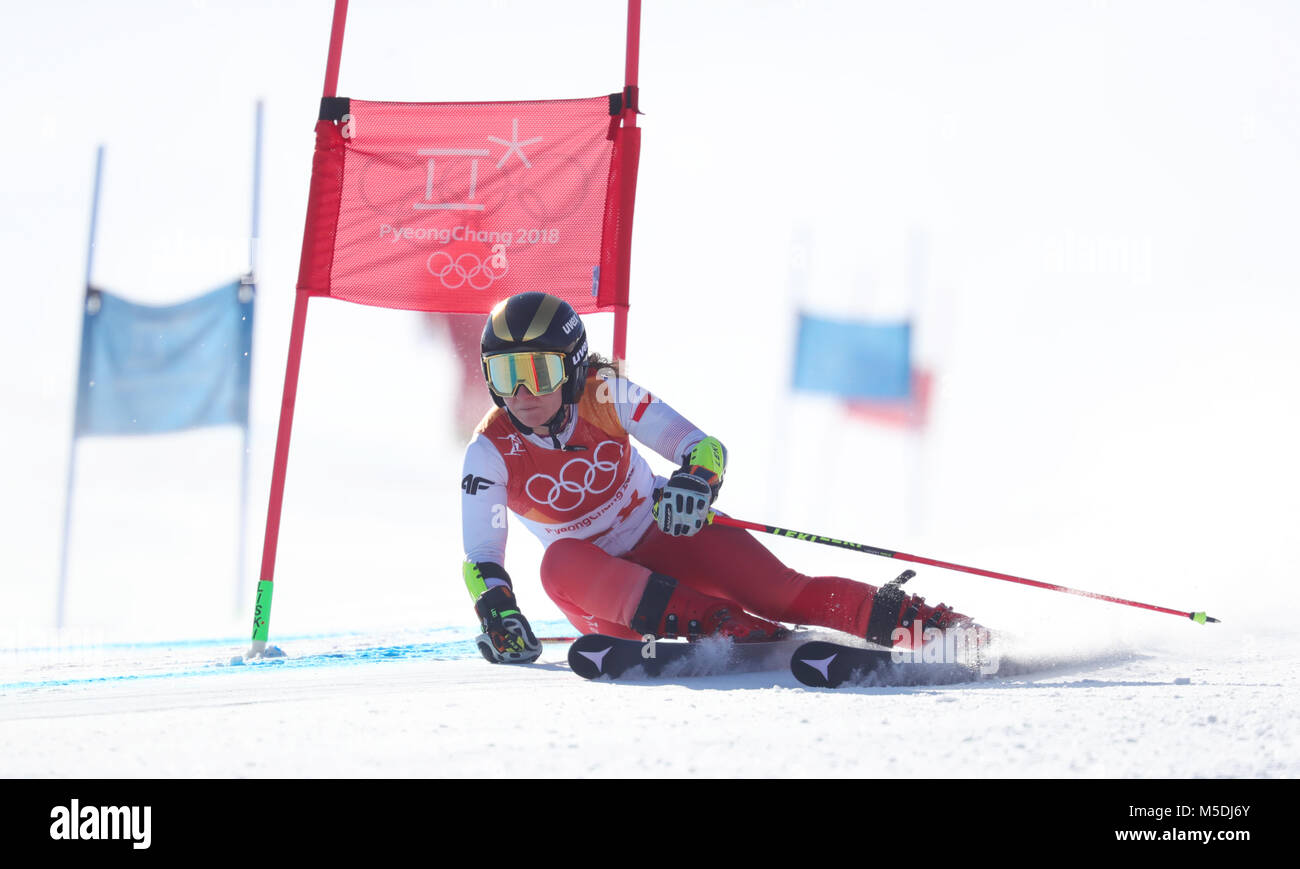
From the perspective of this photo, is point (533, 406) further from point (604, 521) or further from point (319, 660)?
point (319, 660)

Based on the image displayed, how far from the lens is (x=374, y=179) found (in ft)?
15.7

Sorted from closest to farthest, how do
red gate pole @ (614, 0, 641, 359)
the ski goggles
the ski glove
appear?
1. the ski glove
2. the ski goggles
3. red gate pole @ (614, 0, 641, 359)

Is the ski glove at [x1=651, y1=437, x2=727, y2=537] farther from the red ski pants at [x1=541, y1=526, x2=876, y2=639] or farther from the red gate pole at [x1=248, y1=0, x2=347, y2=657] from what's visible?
the red gate pole at [x1=248, y1=0, x2=347, y2=657]

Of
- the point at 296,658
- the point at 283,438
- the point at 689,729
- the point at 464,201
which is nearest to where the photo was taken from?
the point at 689,729

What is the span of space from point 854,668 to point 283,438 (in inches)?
116

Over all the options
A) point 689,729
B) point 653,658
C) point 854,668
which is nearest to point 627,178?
point 653,658

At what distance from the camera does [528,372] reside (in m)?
3.28

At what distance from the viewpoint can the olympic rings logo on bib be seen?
11.4 feet

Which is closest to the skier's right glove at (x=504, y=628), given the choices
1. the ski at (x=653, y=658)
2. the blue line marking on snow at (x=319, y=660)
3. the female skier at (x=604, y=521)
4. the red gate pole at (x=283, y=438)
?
the female skier at (x=604, y=521)

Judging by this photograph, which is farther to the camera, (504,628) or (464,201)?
(464,201)

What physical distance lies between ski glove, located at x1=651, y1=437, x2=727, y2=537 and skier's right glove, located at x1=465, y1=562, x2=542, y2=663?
1.77 feet

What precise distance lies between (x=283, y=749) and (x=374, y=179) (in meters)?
3.57

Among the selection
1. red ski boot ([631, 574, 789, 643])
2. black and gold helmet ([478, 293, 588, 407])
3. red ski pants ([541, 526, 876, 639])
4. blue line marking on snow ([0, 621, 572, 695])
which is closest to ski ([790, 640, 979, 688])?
red ski pants ([541, 526, 876, 639])
